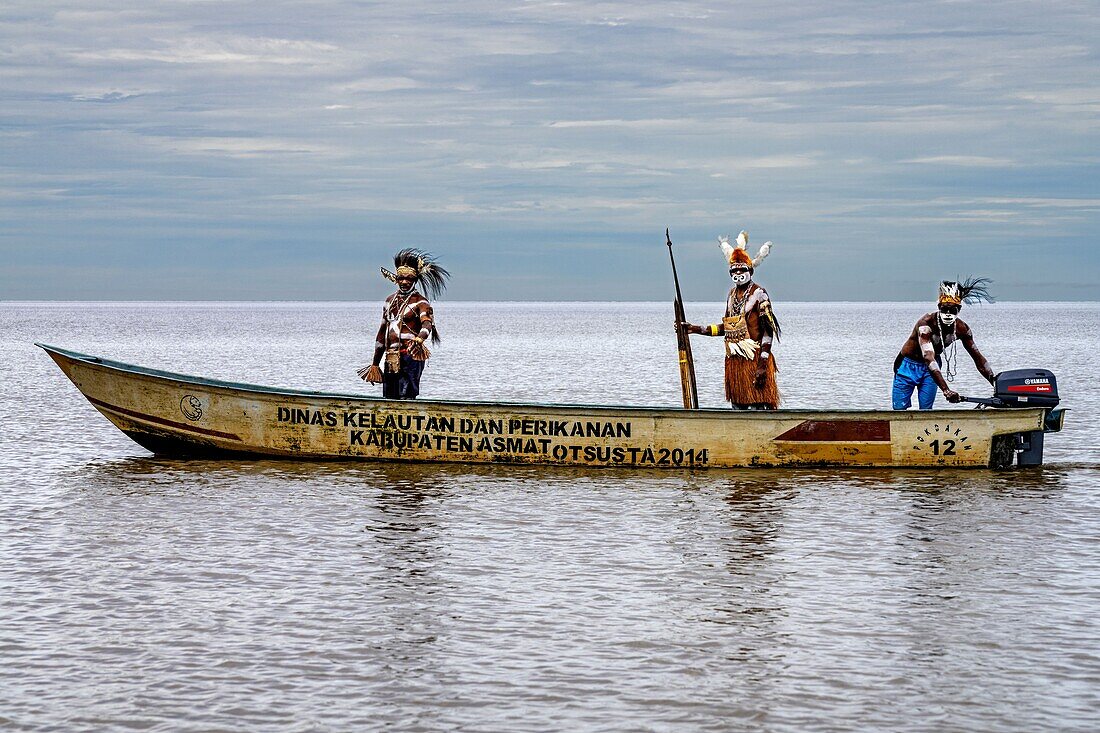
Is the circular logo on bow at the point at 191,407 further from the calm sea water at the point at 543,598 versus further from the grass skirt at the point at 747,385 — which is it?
the grass skirt at the point at 747,385

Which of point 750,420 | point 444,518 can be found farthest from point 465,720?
point 750,420

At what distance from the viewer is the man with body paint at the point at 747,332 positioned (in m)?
13.6

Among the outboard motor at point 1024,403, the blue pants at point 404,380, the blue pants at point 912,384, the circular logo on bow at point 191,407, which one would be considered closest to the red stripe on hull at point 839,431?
the blue pants at point 912,384

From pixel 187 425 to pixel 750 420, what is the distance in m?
6.06

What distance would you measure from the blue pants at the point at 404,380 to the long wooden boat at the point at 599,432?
1.99 feet

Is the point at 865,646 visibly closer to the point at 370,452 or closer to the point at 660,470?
the point at 660,470

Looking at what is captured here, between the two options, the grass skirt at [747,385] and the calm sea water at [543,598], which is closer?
the calm sea water at [543,598]

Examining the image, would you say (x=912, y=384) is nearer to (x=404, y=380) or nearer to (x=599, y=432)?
(x=599, y=432)

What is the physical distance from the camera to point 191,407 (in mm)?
14391

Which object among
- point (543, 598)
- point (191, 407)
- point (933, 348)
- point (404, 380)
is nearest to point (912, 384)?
point (933, 348)

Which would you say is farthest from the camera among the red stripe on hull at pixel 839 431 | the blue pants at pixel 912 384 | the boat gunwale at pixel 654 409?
the blue pants at pixel 912 384

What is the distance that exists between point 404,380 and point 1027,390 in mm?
6506

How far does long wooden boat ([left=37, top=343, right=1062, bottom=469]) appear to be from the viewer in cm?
1354

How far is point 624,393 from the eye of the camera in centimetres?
2791
